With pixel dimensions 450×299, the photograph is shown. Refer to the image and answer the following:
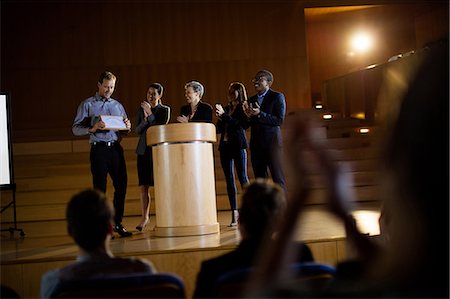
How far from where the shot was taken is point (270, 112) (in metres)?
5.32

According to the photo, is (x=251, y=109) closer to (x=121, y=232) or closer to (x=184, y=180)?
(x=184, y=180)

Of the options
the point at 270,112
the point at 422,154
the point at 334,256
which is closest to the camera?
the point at 422,154

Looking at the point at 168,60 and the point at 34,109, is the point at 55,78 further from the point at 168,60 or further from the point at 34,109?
the point at 168,60

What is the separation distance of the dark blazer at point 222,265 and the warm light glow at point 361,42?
10.8 metres

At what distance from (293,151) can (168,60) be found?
10023 millimetres

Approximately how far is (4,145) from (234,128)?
85.5 inches

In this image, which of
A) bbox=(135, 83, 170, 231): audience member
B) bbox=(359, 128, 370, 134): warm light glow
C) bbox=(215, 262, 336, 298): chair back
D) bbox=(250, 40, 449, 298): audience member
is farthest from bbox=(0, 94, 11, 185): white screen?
bbox=(250, 40, 449, 298): audience member

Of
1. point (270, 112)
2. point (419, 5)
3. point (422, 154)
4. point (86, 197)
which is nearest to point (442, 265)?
point (422, 154)

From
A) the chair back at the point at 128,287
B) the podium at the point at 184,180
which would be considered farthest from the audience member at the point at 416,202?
the podium at the point at 184,180

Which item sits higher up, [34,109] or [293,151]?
[34,109]

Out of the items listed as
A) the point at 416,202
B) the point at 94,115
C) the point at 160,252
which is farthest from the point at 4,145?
the point at 416,202

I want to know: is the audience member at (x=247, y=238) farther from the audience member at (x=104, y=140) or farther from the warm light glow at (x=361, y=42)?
the warm light glow at (x=361, y=42)

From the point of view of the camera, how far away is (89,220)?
2129 millimetres

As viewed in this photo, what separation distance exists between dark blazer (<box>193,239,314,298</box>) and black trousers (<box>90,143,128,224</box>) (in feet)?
9.70
